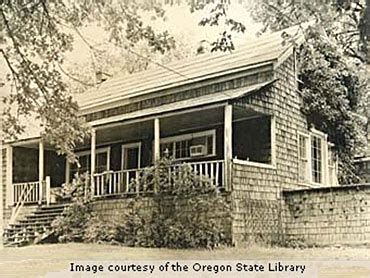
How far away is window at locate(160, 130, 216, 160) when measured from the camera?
2.00 m

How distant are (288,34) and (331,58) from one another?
0.47 ft

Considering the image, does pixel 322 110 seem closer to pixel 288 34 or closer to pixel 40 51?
pixel 288 34

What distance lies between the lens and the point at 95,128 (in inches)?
86.8

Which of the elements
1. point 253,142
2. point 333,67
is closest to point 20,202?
point 253,142

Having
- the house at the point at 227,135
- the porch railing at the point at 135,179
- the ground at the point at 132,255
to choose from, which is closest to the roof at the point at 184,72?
the house at the point at 227,135

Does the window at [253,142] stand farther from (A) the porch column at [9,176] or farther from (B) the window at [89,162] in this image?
(A) the porch column at [9,176]

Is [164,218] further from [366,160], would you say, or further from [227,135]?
[366,160]

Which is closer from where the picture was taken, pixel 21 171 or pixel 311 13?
pixel 311 13

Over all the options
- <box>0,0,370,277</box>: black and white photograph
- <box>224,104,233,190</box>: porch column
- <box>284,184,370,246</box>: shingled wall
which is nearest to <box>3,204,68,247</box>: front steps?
<box>0,0,370,277</box>: black and white photograph

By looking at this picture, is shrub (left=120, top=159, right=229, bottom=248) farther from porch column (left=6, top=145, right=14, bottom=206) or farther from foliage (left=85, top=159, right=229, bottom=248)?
porch column (left=6, top=145, right=14, bottom=206)

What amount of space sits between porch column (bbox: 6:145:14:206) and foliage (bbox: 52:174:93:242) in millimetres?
196

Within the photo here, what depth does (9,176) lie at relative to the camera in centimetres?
224

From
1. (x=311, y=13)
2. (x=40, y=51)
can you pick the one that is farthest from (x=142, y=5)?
(x=311, y=13)

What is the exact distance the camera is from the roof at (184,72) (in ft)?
6.61
